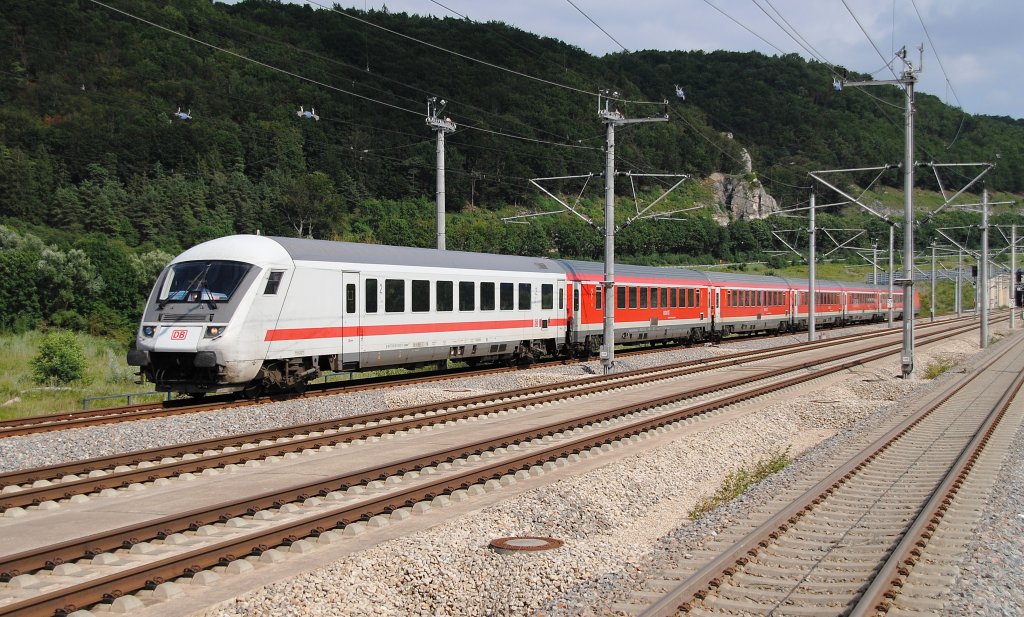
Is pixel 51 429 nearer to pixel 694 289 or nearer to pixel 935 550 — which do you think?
pixel 935 550

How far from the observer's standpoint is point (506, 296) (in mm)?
26156

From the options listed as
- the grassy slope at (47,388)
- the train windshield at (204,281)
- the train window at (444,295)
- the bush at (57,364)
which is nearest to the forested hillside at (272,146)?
the grassy slope at (47,388)

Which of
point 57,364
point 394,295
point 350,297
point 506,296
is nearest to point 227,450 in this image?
point 350,297

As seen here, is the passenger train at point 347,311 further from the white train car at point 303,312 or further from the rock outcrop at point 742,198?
the rock outcrop at point 742,198

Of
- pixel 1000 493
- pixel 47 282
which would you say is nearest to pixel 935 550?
pixel 1000 493

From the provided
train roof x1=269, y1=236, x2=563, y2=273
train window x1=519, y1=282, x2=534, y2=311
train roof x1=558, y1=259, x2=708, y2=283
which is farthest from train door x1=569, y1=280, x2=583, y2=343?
train window x1=519, y1=282, x2=534, y2=311

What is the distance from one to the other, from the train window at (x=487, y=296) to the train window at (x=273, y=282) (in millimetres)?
7664

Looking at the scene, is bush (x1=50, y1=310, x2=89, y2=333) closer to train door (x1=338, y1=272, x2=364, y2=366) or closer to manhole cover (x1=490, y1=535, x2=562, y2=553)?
train door (x1=338, y1=272, x2=364, y2=366)

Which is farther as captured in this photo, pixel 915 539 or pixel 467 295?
pixel 467 295

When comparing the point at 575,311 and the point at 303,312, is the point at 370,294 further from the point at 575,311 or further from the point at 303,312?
the point at 575,311

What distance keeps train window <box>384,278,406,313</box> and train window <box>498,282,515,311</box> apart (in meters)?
4.63

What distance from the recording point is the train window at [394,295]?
2119cm

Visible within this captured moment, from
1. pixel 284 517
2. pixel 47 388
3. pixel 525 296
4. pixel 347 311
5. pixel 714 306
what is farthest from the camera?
pixel 714 306

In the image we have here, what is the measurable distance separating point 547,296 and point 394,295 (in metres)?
7.91
